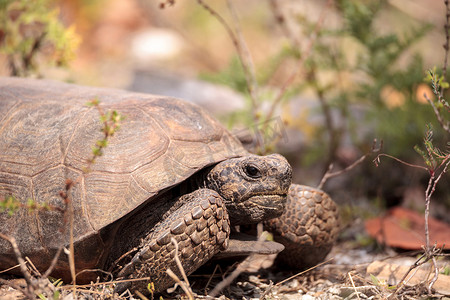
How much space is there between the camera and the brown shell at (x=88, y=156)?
2.23 m

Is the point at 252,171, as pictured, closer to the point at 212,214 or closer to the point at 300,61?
the point at 212,214

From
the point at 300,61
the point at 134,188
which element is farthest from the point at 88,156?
the point at 300,61

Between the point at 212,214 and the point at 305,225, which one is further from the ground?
the point at 212,214

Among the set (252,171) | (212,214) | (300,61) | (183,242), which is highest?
(300,61)

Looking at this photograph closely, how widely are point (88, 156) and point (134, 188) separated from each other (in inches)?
12.5

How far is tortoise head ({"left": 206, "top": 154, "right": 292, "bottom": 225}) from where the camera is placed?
232 cm

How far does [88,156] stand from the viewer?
2.35 meters

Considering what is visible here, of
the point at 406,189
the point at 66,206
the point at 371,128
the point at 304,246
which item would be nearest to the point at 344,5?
the point at 371,128

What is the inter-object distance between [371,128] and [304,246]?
8.81 ft

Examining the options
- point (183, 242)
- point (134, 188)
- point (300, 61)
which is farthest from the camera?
point (300, 61)

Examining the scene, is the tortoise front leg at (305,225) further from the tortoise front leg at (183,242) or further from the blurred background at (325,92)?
the blurred background at (325,92)

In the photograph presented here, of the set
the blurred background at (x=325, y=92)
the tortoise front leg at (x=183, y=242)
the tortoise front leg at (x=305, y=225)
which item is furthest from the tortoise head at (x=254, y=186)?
the blurred background at (x=325, y=92)

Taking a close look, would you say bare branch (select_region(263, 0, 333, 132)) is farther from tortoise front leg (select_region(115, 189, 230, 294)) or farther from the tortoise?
tortoise front leg (select_region(115, 189, 230, 294))

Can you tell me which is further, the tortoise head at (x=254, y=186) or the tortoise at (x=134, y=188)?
the tortoise head at (x=254, y=186)
